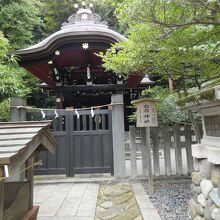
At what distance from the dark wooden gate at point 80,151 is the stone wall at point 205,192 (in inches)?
131

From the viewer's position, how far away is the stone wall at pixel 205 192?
2.83 metres

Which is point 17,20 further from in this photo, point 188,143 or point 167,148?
point 188,143

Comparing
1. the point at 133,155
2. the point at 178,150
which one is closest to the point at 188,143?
the point at 178,150

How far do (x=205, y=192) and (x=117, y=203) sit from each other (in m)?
2.10

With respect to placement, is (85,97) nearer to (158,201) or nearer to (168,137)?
(168,137)

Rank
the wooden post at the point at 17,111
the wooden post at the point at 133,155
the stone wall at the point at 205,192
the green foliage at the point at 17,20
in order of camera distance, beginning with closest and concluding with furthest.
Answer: the stone wall at the point at 205,192
the wooden post at the point at 133,155
the wooden post at the point at 17,111
the green foliage at the point at 17,20

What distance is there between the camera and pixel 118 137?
6.56 meters

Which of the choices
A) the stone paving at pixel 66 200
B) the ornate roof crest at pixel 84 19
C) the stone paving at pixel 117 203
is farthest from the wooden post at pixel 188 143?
the ornate roof crest at pixel 84 19

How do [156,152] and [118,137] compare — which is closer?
[156,152]

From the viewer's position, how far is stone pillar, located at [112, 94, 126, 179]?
6486 mm

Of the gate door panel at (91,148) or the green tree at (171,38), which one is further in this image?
Result: the gate door panel at (91,148)

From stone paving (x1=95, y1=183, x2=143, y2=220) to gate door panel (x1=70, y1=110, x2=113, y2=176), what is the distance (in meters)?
0.72

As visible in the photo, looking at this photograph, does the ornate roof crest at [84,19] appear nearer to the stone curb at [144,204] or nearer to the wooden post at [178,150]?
the wooden post at [178,150]

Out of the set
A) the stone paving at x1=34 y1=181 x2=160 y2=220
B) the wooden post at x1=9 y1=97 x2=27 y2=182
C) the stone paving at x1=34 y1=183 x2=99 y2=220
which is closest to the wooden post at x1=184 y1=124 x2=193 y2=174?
the stone paving at x1=34 y1=181 x2=160 y2=220
